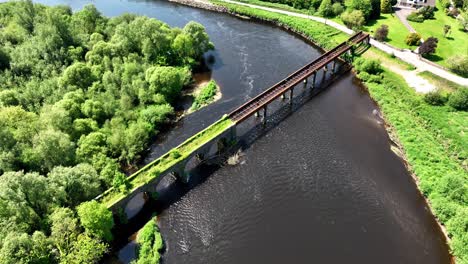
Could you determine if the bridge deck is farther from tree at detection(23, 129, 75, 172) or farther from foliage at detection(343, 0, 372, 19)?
tree at detection(23, 129, 75, 172)

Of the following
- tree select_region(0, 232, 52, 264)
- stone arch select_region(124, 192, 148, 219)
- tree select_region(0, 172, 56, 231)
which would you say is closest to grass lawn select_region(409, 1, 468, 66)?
stone arch select_region(124, 192, 148, 219)

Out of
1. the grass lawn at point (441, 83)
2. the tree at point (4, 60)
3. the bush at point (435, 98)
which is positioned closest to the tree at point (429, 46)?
the grass lawn at point (441, 83)

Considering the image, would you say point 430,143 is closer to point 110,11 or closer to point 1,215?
point 1,215

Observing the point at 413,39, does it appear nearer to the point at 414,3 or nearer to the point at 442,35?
the point at 442,35

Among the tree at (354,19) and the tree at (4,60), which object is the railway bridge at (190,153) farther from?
the tree at (4,60)

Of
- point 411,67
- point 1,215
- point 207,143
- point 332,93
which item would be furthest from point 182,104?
point 411,67

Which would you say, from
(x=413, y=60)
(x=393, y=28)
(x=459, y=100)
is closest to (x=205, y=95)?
(x=413, y=60)

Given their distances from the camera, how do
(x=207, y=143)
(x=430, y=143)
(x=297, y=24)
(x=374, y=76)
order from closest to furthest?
1. (x=207, y=143)
2. (x=430, y=143)
3. (x=374, y=76)
4. (x=297, y=24)

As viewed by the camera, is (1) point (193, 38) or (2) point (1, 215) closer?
(2) point (1, 215)
